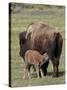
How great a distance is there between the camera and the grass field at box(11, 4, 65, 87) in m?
2.22

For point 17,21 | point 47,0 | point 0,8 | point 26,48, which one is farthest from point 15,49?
point 47,0

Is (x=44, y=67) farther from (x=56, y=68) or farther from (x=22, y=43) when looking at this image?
(x=22, y=43)

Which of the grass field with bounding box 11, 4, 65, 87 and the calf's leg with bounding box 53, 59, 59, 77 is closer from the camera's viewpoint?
the grass field with bounding box 11, 4, 65, 87

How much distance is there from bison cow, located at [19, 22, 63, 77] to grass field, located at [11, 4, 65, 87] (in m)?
0.04

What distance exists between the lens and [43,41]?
230 cm

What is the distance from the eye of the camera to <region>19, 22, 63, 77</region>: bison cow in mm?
2268

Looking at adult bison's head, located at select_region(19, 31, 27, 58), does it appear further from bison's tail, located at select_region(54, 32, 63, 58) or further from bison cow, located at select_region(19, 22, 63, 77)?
bison's tail, located at select_region(54, 32, 63, 58)

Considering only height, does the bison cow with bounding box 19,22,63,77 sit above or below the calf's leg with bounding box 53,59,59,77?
above

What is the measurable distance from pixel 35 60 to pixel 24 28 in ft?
1.08

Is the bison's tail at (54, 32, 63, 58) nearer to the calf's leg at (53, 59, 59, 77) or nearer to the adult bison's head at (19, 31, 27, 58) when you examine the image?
the calf's leg at (53, 59, 59, 77)

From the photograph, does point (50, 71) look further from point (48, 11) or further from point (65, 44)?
point (48, 11)

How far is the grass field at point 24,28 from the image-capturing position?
2225mm

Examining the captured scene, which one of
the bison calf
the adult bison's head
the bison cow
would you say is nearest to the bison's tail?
the bison cow

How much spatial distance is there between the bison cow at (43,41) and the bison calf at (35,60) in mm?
35
